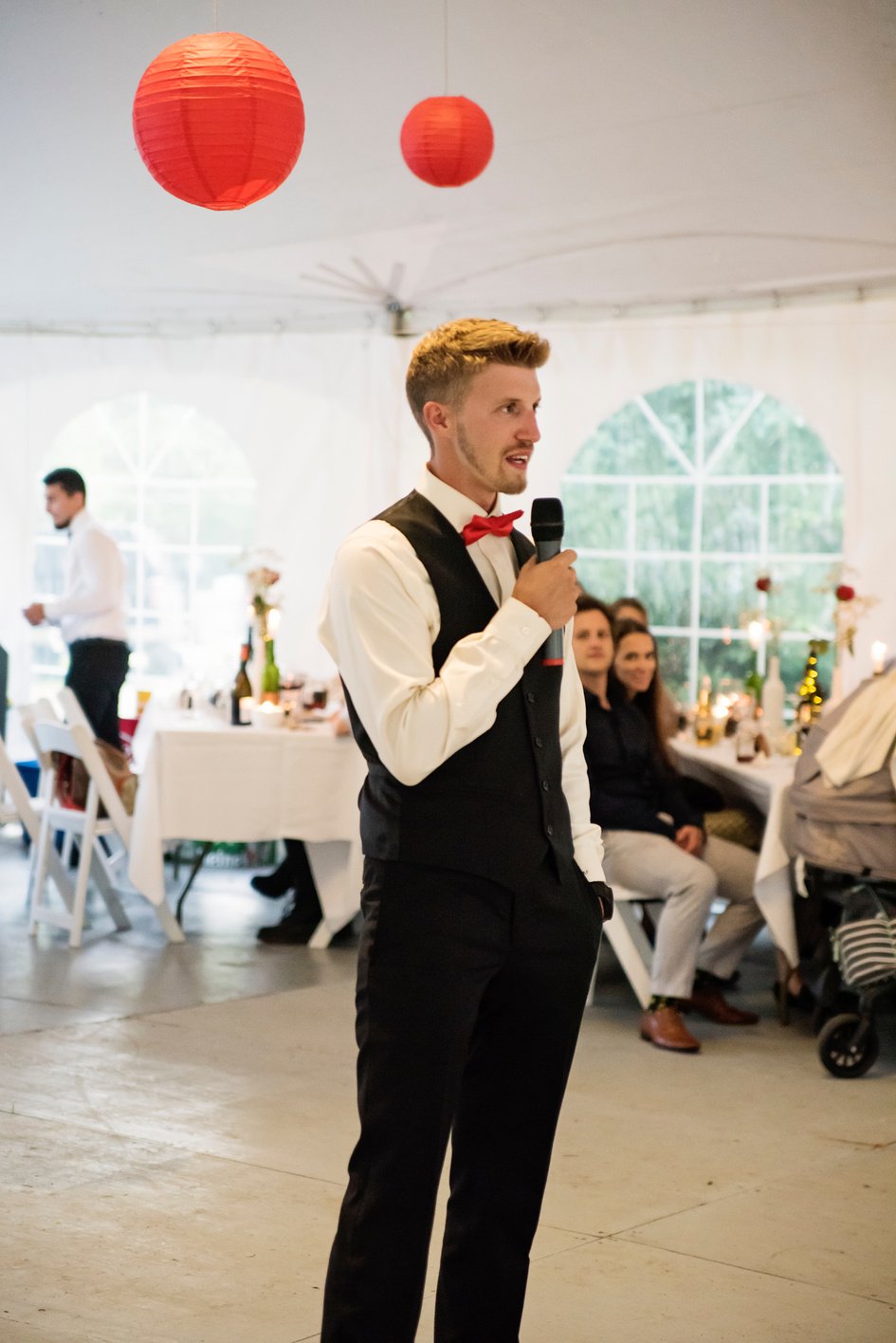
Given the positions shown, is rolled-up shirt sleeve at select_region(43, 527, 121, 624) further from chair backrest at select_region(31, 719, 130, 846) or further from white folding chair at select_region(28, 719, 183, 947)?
chair backrest at select_region(31, 719, 130, 846)

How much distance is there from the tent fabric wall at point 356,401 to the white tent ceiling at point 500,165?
20 centimetres

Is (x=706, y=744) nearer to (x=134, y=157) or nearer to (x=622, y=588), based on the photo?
(x=622, y=588)

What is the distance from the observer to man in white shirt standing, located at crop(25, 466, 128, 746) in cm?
743

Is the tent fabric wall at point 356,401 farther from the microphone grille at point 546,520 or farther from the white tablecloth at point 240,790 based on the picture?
the microphone grille at point 546,520

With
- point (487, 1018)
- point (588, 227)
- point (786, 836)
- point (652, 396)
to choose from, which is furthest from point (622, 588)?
point (487, 1018)

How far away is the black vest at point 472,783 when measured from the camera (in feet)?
6.61

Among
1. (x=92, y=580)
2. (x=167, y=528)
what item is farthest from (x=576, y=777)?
(x=167, y=528)

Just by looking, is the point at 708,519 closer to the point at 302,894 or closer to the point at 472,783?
the point at 302,894

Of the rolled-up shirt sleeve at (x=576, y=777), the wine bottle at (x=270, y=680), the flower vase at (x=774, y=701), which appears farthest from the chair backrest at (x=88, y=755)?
the rolled-up shirt sleeve at (x=576, y=777)

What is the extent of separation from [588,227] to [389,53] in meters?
1.81

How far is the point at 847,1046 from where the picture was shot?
173 inches

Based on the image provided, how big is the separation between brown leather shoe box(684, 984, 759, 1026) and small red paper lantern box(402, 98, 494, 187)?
2.68 meters

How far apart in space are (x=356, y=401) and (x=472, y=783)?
22.9 ft

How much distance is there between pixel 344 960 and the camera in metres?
5.83
